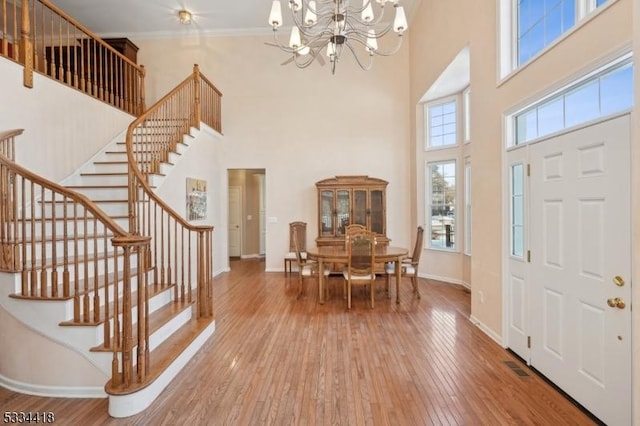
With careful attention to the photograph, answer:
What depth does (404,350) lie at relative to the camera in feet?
9.88

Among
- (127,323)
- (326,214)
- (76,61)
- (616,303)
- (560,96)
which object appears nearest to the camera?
(616,303)

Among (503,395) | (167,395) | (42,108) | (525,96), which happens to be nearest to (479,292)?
(503,395)

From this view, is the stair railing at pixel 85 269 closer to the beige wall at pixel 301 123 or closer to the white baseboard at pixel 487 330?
the white baseboard at pixel 487 330

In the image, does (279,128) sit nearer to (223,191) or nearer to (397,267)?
(223,191)

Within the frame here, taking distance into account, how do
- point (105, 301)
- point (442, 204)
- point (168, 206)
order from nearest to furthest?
1. point (105, 301)
2. point (168, 206)
3. point (442, 204)

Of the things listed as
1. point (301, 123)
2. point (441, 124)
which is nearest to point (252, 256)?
point (301, 123)

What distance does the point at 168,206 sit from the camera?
3.78 metres

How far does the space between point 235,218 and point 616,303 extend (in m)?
7.91

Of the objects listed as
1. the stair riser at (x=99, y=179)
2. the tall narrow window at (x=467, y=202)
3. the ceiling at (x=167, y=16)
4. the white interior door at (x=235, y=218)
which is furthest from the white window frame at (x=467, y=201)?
the white interior door at (x=235, y=218)

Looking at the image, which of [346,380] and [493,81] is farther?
[493,81]

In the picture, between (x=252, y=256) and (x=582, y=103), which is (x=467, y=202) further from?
(x=252, y=256)

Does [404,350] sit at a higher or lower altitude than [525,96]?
lower

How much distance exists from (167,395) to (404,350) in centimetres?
205

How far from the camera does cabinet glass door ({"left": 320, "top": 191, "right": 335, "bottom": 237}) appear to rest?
6.40m
